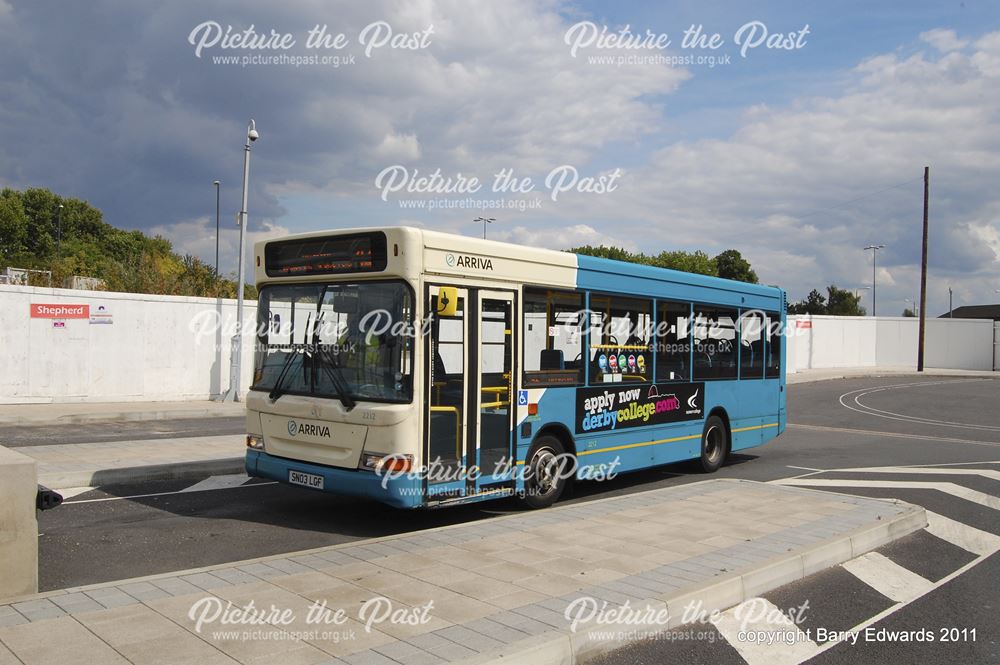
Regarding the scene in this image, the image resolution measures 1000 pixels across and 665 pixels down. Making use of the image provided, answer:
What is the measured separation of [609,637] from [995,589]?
403cm

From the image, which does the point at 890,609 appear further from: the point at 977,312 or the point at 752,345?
the point at 977,312

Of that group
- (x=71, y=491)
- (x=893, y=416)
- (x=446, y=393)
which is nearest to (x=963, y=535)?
(x=446, y=393)

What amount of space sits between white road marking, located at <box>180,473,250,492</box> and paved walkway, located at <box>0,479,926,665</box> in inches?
159

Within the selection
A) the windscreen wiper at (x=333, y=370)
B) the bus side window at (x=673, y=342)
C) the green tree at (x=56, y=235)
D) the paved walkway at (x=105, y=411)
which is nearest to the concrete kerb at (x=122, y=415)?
the paved walkway at (x=105, y=411)

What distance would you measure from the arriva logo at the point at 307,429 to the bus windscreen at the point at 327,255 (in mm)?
1633

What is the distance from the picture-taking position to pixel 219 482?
1095 cm

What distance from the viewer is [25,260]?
68.7 metres

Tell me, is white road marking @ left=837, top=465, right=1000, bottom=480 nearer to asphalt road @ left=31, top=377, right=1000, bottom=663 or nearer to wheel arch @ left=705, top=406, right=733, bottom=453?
asphalt road @ left=31, top=377, right=1000, bottom=663

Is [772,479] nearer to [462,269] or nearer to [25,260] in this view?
[462,269]

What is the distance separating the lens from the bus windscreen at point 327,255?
27.6 feet

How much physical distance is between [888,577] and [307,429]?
5799 mm

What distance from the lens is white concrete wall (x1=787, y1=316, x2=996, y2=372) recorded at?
49.1m

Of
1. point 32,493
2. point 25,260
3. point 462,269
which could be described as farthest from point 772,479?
point 25,260

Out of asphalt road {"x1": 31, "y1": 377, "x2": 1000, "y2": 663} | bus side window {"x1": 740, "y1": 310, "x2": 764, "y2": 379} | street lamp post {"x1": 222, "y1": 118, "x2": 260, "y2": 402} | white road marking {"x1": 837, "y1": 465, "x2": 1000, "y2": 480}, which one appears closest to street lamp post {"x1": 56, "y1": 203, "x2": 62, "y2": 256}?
street lamp post {"x1": 222, "y1": 118, "x2": 260, "y2": 402}
